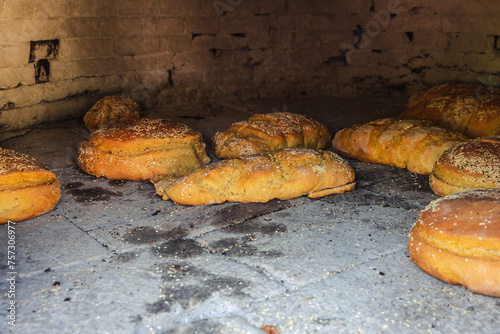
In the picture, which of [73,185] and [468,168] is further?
[73,185]

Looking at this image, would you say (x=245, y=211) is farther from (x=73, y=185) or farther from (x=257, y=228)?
(x=73, y=185)

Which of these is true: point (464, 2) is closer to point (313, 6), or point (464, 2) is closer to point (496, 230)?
point (313, 6)

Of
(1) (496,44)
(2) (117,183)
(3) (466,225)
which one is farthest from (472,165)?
(1) (496,44)

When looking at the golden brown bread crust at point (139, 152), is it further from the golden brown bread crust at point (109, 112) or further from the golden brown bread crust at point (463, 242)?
the golden brown bread crust at point (463, 242)

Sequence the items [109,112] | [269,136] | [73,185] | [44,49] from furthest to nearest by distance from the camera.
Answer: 1. [109,112]
2. [44,49]
3. [269,136]
4. [73,185]

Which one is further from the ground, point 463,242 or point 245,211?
point 463,242

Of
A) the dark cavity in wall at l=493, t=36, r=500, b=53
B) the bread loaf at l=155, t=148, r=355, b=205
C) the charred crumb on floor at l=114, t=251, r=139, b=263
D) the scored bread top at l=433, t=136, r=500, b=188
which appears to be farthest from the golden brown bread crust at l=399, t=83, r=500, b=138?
the charred crumb on floor at l=114, t=251, r=139, b=263

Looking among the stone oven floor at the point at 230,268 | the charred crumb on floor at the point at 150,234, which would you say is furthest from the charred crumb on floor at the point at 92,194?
the charred crumb on floor at the point at 150,234
